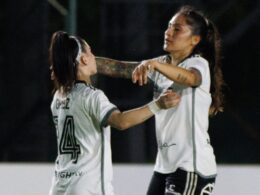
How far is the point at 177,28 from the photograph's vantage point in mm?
3369

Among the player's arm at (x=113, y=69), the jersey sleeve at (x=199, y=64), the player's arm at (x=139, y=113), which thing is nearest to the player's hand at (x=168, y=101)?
the player's arm at (x=139, y=113)

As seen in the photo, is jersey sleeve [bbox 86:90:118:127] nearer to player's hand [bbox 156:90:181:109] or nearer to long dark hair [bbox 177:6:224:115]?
player's hand [bbox 156:90:181:109]

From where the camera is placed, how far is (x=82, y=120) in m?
3.03

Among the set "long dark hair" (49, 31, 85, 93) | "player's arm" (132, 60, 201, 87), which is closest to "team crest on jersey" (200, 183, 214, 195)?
"player's arm" (132, 60, 201, 87)

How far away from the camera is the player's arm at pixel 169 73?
119 inches

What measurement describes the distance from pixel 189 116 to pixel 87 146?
43cm

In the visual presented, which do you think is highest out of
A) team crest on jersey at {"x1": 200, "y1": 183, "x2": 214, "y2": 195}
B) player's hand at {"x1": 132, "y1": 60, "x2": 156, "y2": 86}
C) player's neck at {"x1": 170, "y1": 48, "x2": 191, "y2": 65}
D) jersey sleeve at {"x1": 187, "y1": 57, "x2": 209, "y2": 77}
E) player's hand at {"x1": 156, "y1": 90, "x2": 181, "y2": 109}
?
player's neck at {"x1": 170, "y1": 48, "x2": 191, "y2": 65}

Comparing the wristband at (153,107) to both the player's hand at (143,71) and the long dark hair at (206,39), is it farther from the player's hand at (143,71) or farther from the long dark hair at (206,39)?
the long dark hair at (206,39)

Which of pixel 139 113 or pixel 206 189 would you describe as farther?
pixel 206 189

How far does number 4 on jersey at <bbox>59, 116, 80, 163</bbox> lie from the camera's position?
305 centimetres

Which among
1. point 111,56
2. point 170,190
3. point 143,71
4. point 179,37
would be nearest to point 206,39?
point 179,37

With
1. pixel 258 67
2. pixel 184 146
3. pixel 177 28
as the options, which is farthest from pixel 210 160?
pixel 258 67

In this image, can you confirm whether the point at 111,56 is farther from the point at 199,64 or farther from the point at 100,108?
the point at 100,108

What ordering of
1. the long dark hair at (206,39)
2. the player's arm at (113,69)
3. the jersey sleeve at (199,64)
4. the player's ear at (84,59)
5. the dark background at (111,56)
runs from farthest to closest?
the dark background at (111,56), the player's arm at (113,69), the long dark hair at (206,39), the jersey sleeve at (199,64), the player's ear at (84,59)
